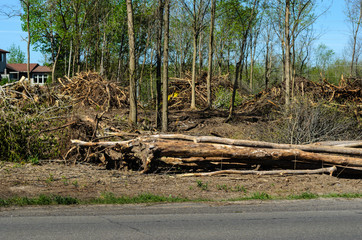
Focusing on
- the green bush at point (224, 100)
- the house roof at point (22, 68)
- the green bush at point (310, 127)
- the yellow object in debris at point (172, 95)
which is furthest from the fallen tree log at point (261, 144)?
the house roof at point (22, 68)

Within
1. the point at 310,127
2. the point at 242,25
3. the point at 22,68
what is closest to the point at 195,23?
the point at 242,25

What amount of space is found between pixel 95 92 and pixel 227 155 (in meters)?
12.9

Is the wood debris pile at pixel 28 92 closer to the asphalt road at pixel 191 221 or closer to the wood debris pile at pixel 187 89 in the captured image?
the asphalt road at pixel 191 221

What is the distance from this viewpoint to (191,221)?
233 inches

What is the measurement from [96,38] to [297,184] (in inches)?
1215

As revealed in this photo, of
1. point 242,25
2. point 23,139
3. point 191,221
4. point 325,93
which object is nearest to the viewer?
point 191,221

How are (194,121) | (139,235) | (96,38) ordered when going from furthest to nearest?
(96,38) → (194,121) → (139,235)

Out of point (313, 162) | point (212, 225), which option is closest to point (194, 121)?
point (313, 162)

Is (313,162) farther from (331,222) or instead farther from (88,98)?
(88,98)

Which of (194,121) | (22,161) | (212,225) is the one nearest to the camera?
(212,225)

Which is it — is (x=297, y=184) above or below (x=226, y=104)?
below

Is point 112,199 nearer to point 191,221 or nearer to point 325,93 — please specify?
point 191,221

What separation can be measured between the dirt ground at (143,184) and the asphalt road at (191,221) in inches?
35.2

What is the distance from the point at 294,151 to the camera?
9.59 metres
